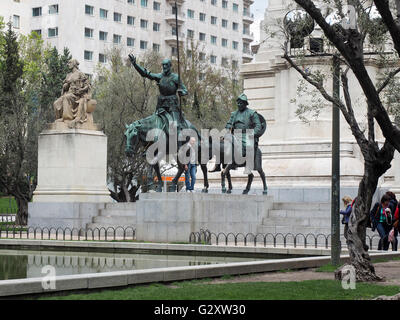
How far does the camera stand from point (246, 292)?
11828 mm

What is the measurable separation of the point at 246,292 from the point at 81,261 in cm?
689

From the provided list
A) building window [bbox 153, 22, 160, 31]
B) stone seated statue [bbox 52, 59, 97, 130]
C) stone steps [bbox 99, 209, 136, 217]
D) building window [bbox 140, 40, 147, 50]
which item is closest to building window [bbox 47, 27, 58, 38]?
building window [bbox 140, 40, 147, 50]

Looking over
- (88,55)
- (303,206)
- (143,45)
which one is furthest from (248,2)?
(303,206)

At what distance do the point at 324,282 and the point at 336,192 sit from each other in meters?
3.02

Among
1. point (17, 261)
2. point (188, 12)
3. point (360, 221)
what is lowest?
point (17, 261)

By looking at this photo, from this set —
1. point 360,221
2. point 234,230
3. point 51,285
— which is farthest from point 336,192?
point 234,230

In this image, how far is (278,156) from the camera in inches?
1228

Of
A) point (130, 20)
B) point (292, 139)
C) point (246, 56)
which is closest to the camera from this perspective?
point (292, 139)

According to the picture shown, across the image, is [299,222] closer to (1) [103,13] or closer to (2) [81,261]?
(2) [81,261]

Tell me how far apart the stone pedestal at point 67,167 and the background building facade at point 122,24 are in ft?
158

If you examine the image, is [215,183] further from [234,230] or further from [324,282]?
[324,282]

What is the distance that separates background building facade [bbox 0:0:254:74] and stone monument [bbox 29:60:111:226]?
47.5m

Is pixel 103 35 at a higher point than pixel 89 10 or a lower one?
lower

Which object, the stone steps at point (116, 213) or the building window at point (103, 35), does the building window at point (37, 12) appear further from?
the stone steps at point (116, 213)
